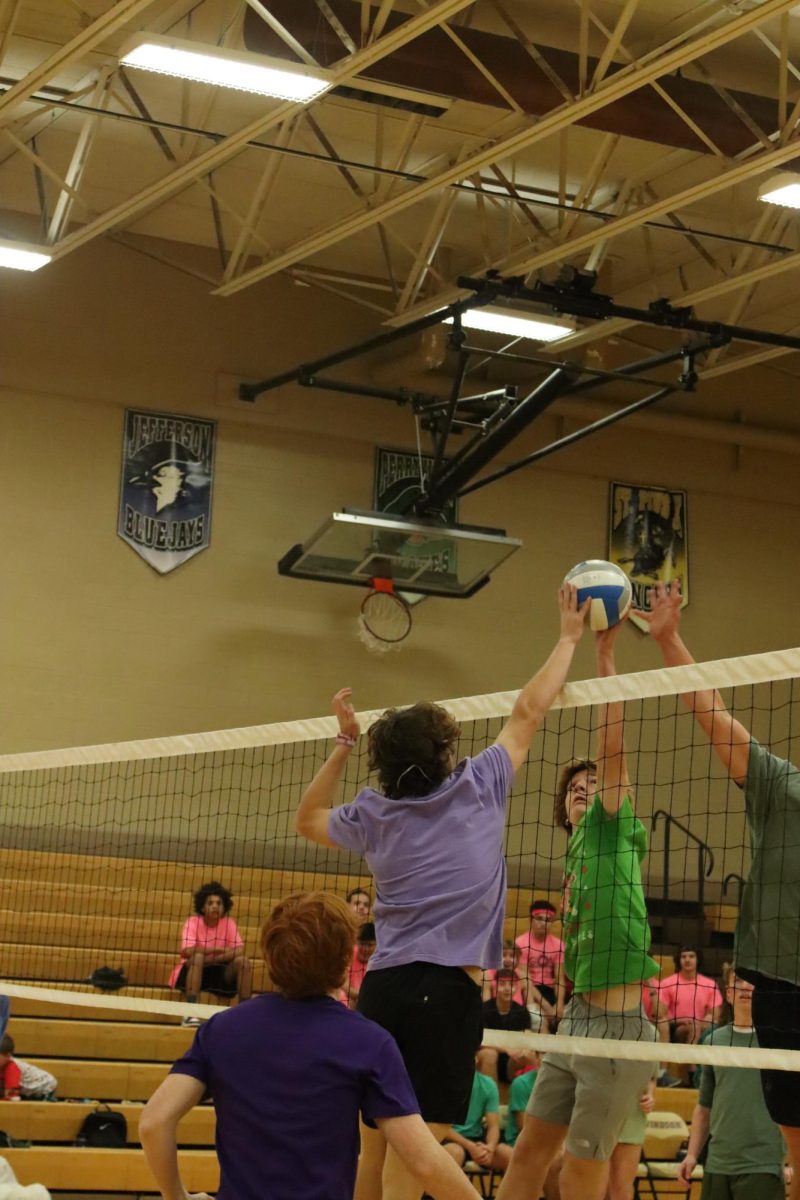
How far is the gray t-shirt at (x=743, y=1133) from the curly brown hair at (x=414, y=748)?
346cm

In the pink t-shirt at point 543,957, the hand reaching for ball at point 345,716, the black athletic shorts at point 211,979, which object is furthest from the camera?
the black athletic shorts at point 211,979

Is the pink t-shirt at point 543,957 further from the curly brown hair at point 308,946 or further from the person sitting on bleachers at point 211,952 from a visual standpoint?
the curly brown hair at point 308,946

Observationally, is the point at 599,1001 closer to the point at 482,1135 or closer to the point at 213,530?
the point at 482,1135

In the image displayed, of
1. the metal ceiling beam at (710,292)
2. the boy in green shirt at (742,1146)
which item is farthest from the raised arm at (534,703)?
the metal ceiling beam at (710,292)

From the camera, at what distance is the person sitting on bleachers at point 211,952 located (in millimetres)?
12070

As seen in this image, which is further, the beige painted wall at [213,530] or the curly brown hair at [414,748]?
the beige painted wall at [213,530]

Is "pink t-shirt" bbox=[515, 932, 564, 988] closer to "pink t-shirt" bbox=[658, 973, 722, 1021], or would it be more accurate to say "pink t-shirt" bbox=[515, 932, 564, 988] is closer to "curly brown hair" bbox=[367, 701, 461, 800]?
"pink t-shirt" bbox=[658, 973, 722, 1021]

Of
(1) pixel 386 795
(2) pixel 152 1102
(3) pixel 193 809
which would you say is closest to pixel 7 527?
(3) pixel 193 809

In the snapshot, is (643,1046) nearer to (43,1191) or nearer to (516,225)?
(43,1191)

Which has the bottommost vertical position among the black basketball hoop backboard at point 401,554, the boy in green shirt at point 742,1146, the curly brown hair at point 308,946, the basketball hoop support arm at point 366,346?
the boy in green shirt at point 742,1146

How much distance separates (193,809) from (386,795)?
36.6 feet

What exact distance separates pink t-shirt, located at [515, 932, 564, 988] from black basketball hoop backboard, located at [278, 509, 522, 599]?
13.6 ft

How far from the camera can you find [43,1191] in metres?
9.04

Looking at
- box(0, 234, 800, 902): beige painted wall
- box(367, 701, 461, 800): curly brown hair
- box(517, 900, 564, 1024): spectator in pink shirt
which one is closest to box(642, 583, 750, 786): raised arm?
box(367, 701, 461, 800): curly brown hair
